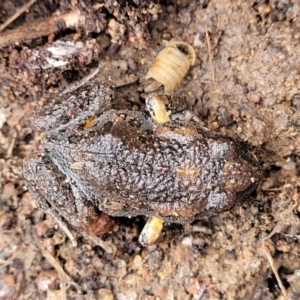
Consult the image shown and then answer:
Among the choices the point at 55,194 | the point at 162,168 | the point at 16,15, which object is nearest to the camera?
the point at 162,168

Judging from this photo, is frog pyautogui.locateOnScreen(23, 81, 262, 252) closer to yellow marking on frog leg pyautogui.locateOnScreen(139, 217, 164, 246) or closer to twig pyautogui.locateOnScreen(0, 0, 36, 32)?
yellow marking on frog leg pyautogui.locateOnScreen(139, 217, 164, 246)

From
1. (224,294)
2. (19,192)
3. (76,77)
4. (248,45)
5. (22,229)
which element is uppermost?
(76,77)

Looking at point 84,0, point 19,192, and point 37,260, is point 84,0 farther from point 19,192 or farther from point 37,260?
point 37,260

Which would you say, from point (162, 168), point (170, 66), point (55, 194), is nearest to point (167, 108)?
point (170, 66)

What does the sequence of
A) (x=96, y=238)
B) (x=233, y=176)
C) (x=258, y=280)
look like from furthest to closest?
(x=96, y=238) → (x=258, y=280) → (x=233, y=176)

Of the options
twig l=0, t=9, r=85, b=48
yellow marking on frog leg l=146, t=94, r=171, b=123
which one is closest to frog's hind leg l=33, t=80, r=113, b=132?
yellow marking on frog leg l=146, t=94, r=171, b=123

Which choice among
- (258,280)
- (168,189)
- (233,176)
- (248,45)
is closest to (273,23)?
(248,45)

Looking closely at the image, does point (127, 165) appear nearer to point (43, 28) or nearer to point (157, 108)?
point (157, 108)
